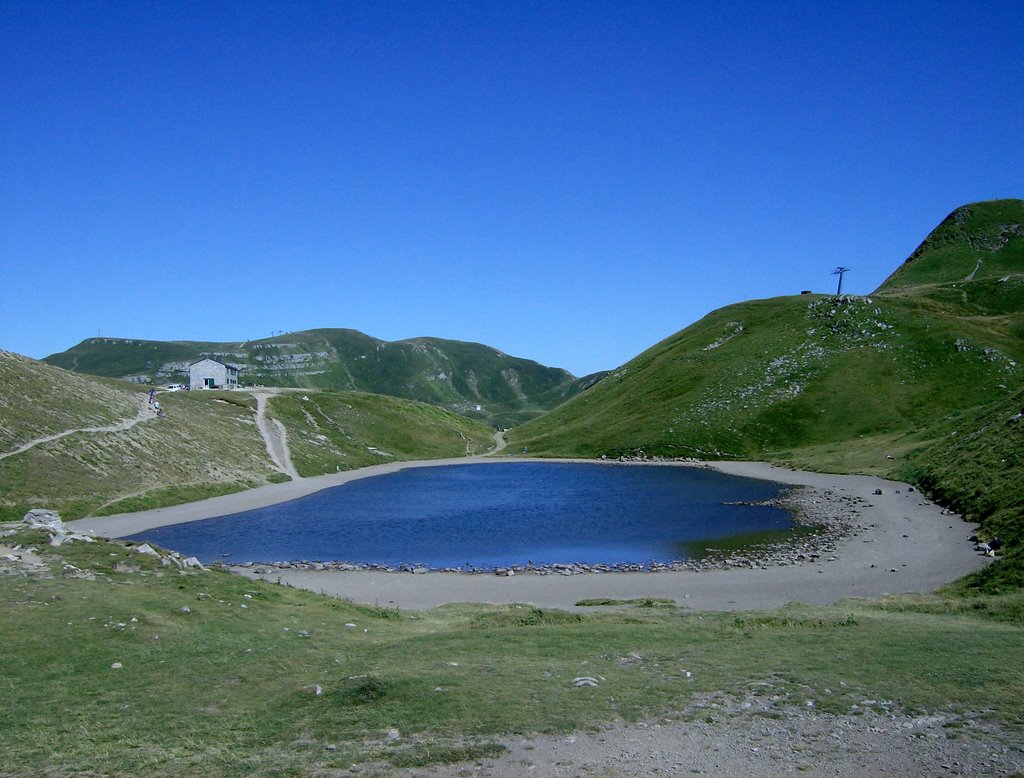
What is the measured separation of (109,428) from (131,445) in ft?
10.9

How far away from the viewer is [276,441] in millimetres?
Result: 110125

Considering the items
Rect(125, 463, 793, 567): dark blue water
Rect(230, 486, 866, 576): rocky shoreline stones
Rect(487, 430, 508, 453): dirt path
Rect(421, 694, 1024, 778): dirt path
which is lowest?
Rect(230, 486, 866, 576): rocky shoreline stones

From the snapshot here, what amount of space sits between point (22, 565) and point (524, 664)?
20274 millimetres

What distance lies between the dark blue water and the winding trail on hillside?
1678cm

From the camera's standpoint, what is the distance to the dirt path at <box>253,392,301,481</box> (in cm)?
10056

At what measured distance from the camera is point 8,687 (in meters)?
15.9

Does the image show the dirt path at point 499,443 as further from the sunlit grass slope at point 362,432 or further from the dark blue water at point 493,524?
the dark blue water at point 493,524

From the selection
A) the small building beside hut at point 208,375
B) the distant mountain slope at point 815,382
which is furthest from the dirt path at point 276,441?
the distant mountain slope at point 815,382

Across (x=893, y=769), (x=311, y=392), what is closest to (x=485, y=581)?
(x=893, y=769)

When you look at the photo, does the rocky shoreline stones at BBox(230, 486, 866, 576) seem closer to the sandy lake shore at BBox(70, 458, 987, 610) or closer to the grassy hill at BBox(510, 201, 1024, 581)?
the sandy lake shore at BBox(70, 458, 987, 610)

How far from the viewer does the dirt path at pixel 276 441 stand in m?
101

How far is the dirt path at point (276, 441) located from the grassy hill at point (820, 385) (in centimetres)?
5425

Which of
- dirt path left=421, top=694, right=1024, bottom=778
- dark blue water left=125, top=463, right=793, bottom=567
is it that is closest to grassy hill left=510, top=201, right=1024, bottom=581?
dark blue water left=125, top=463, right=793, bottom=567

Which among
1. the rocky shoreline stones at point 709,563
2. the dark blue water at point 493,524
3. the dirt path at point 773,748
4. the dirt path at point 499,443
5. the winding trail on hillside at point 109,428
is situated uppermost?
the winding trail on hillside at point 109,428
